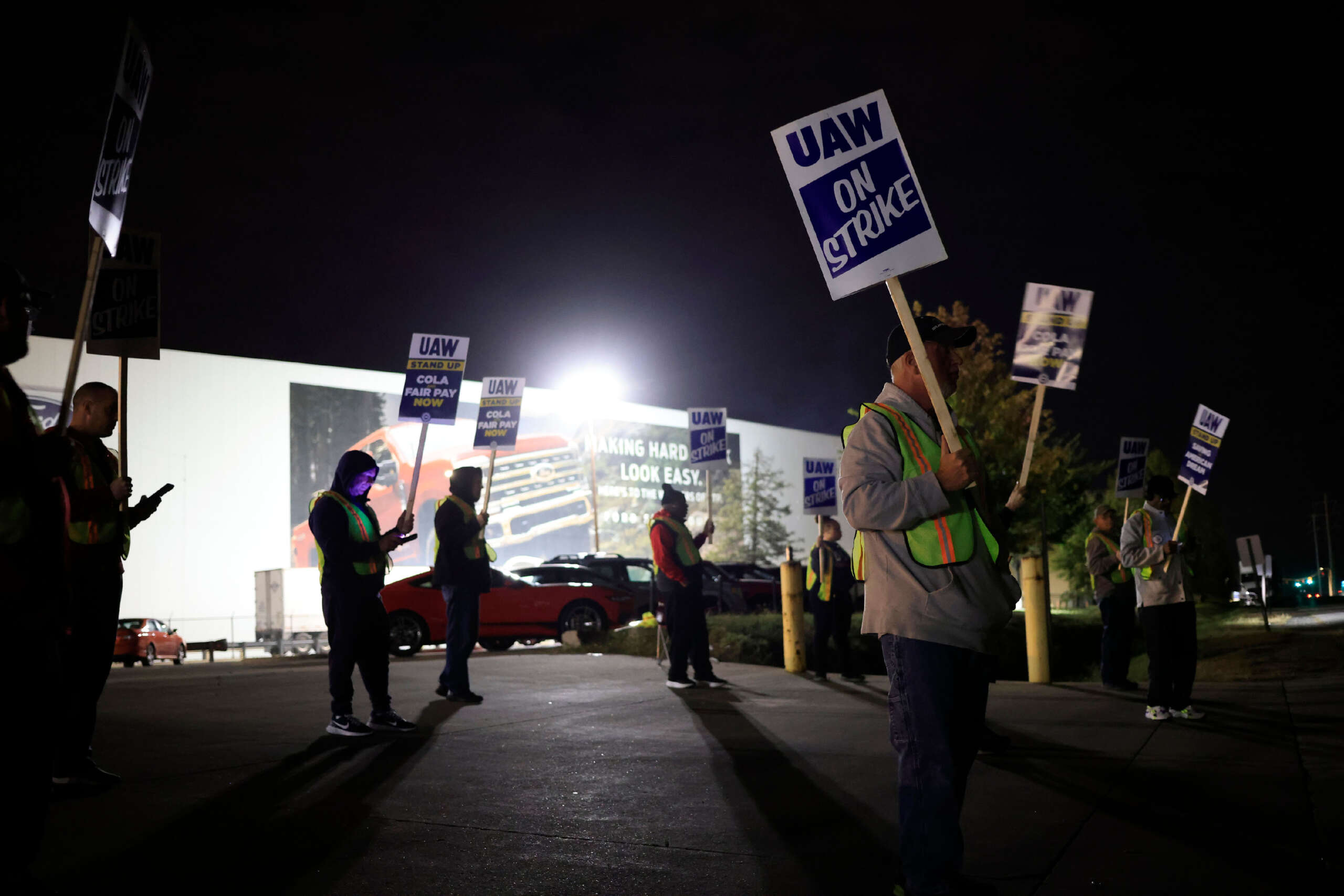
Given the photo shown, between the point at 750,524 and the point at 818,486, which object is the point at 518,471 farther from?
the point at 818,486

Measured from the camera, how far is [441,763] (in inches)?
233

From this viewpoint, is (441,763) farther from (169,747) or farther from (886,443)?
(886,443)

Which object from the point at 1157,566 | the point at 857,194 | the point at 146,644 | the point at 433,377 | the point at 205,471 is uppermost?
the point at 205,471

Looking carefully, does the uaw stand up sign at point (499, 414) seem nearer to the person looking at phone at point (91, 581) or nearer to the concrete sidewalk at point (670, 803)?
the concrete sidewalk at point (670, 803)

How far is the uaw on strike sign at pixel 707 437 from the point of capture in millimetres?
17234

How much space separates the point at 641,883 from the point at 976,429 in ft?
97.2

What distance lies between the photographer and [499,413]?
14.3m

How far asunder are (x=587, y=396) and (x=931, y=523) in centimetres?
4606

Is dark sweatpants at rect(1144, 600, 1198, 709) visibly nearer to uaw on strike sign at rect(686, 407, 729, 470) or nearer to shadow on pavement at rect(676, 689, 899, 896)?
shadow on pavement at rect(676, 689, 899, 896)

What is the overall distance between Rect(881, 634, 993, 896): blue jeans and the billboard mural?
1286 inches

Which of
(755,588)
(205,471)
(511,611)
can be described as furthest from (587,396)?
(511,611)

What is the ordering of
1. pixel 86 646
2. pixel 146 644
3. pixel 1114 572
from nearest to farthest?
1. pixel 86 646
2. pixel 1114 572
3. pixel 146 644

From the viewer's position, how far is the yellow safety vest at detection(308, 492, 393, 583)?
7.00m

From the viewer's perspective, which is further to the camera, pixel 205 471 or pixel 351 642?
pixel 205 471
